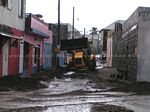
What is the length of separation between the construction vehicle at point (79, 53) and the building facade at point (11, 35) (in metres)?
15.6

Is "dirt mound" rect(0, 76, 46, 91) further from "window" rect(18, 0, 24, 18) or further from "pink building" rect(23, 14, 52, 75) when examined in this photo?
"pink building" rect(23, 14, 52, 75)

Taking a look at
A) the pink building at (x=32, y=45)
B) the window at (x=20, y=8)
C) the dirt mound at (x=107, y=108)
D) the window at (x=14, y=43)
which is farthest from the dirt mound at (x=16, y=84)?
the pink building at (x=32, y=45)

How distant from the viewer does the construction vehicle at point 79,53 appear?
156 feet

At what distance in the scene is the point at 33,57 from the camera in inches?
1523

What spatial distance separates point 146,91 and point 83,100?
6129 mm

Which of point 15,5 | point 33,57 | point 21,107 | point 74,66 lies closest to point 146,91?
point 21,107

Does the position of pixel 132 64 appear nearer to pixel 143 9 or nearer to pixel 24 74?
pixel 143 9

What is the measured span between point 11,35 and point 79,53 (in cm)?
2139

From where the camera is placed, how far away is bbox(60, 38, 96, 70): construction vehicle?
47.6 m

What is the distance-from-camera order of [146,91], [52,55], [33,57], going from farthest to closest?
[52,55], [33,57], [146,91]

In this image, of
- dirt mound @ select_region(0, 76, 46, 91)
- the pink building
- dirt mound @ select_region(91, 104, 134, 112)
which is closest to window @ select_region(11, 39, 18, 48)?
the pink building

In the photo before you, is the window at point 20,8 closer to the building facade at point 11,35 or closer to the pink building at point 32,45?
the building facade at point 11,35

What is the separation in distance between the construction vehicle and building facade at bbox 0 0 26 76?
15.6 metres

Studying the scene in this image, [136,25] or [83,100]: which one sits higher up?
[136,25]
